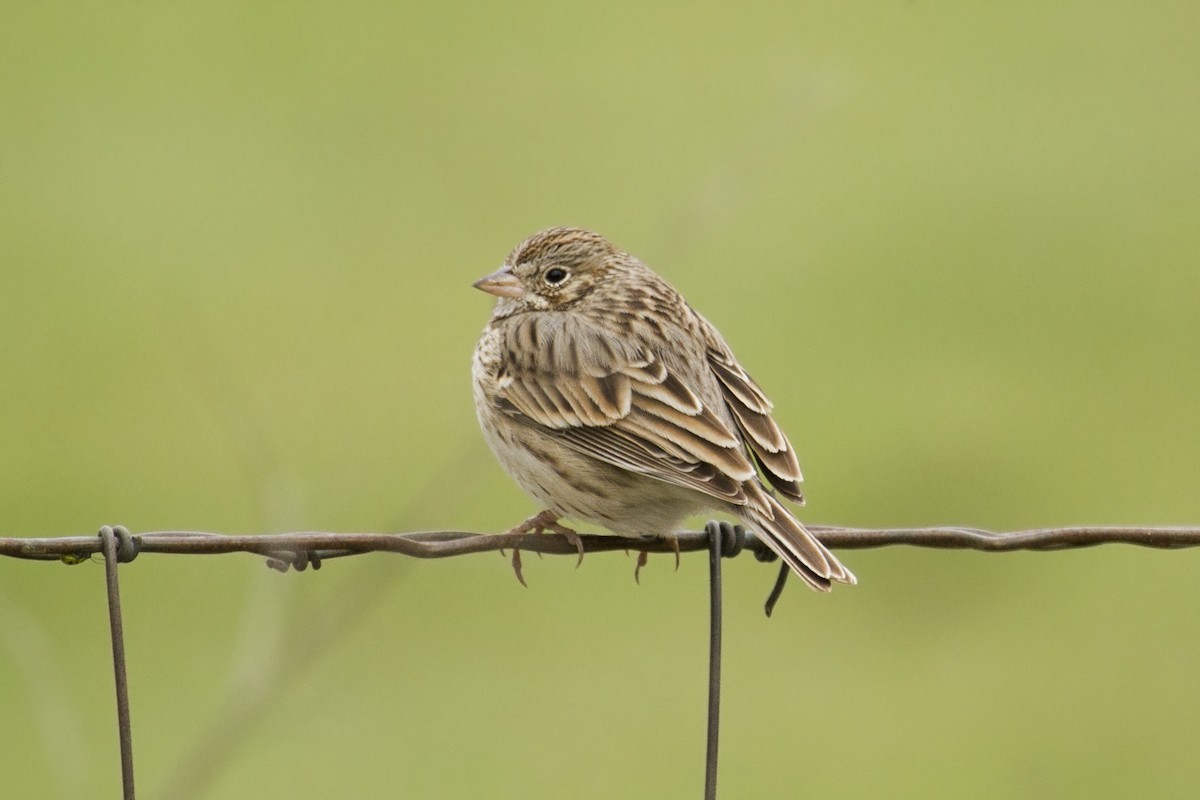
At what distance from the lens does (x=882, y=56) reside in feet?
57.6

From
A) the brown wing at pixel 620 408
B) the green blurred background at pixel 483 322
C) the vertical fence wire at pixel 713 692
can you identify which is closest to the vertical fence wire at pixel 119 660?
the green blurred background at pixel 483 322

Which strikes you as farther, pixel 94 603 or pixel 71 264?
pixel 71 264

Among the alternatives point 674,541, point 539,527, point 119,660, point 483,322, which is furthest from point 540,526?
point 483,322

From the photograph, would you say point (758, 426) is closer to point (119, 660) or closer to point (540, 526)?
point (540, 526)

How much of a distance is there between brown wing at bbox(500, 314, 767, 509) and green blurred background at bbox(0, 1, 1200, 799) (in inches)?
10.0

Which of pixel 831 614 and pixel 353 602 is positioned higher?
pixel 831 614

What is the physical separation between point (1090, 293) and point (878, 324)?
6.42ft

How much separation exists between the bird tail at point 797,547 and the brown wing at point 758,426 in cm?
26

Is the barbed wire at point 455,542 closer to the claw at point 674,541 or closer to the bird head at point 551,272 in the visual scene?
the claw at point 674,541

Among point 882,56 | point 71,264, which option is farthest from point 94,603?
point 882,56

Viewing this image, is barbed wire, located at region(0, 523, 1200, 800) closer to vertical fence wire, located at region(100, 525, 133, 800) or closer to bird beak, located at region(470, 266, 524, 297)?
vertical fence wire, located at region(100, 525, 133, 800)

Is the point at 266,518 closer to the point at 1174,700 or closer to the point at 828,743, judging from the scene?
the point at 828,743

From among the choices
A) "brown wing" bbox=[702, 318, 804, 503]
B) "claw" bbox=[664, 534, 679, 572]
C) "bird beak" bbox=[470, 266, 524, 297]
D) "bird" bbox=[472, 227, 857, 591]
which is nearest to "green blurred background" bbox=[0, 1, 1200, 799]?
"bird" bbox=[472, 227, 857, 591]

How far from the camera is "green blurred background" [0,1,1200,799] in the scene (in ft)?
28.5
